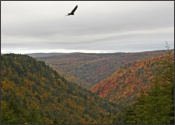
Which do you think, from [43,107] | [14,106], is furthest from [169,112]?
[43,107]

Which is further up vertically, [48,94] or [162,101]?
[162,101]

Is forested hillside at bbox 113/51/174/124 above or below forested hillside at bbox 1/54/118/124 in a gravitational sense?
above

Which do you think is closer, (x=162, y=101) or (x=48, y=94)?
(x=162, y=101)

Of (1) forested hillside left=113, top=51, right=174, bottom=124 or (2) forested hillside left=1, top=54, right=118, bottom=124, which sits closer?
(1) forested hillside left=113, top=51, right=174, bottom=124

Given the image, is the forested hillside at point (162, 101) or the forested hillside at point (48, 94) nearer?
the forested hillside at point (162, 101)

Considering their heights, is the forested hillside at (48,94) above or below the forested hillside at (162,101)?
below

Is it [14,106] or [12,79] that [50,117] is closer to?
[12,79]

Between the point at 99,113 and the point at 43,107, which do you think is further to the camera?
the point at 99,113

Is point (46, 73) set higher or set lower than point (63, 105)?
higher
